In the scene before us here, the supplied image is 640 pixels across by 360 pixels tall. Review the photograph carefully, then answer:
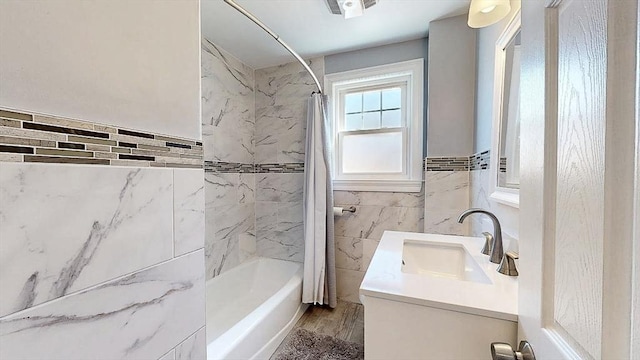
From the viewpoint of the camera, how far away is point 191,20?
0.69 m

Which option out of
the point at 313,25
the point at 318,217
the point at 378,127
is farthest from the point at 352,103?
the point at 318,217

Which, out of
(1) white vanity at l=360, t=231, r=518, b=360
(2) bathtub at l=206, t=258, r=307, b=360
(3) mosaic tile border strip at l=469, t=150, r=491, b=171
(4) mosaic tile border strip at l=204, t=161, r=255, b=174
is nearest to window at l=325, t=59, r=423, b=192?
(3) mosaic tile border strip at l=469, t=150, r=491, b=171

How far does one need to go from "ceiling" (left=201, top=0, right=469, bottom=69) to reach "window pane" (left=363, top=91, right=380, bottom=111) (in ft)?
1.29

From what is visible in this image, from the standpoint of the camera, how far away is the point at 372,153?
2.29m

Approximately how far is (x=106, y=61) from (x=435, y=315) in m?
1.01

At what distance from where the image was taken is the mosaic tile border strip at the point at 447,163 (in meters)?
1.81

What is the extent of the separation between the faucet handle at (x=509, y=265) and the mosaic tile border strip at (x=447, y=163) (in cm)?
100

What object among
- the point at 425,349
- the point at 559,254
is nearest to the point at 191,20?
the point at 559,254

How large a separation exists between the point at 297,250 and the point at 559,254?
2208mm

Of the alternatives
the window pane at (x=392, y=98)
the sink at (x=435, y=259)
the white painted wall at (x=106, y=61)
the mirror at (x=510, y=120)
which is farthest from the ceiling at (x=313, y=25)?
the sink at (x=435, y=259)

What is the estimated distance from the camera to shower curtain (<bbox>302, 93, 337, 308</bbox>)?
2070 mm

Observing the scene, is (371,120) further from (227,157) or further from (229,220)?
(229,220)

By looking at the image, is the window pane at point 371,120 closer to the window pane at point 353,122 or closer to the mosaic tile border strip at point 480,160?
the window pane at point 353,122

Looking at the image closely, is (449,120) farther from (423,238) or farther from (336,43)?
(336,43)
